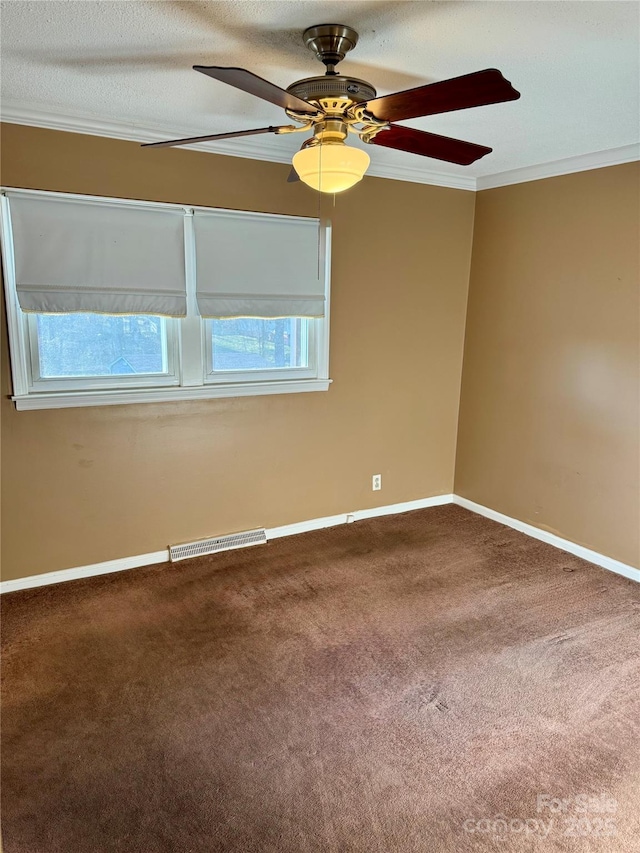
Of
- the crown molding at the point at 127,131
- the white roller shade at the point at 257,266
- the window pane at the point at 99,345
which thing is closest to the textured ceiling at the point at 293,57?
the crown molding at the point at 127,131

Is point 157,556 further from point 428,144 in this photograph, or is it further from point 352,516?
point 428,144

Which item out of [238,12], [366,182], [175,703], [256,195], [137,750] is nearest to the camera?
[238,12]

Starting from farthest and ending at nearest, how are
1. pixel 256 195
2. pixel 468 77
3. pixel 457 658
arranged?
1. pixel 256 195
2. pixel 457 658
3. pixel 468 77

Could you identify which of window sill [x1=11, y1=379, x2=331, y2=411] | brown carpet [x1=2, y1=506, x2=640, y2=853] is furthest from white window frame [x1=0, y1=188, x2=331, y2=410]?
brown carpet [x1=2, y1=506, x2=640, y2=853]

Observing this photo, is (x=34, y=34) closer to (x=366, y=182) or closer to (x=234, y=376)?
(x=234, y=376)

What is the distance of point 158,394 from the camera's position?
3.25 meters

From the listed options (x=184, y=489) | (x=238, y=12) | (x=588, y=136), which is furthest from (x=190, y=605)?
(x=588, y=136)

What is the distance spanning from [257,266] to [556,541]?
265 centimetres

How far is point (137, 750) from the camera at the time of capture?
2.03 m

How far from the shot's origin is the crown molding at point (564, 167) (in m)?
3.11

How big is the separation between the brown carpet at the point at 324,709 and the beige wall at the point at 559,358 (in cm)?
52

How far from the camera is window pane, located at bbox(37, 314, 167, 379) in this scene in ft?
9.83

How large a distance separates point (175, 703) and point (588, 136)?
3356 mm

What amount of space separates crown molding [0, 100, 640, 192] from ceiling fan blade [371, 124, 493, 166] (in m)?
1.35
